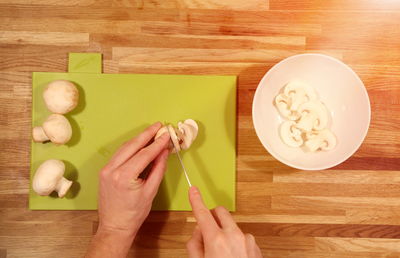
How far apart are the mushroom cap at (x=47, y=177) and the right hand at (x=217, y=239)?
1.22 feet

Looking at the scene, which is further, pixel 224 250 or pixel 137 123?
pixel 137 123

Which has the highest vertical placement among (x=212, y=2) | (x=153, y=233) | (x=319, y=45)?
(x=212, y=2)

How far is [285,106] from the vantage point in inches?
35.9

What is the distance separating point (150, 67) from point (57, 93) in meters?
0.25

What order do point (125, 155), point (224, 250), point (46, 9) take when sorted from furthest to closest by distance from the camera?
point (46, 9) < point (125, 155) < point (224, 250)

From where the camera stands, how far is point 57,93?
2.92ft

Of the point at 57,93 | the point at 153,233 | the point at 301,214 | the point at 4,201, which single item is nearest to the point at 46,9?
the point at 57,93

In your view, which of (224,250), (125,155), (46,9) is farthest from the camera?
(46,9)

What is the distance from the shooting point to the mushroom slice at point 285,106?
2.99 feet

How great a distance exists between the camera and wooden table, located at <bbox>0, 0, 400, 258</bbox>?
955 mm

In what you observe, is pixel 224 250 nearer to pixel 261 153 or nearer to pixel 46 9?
pixel 261 153

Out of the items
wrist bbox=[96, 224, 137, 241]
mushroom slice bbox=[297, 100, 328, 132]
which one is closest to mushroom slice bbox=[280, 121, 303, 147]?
mushroom slice bbox=[297, 100, 328, 132]

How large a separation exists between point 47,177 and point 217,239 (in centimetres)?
46

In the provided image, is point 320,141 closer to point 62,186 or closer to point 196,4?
point 196,4
